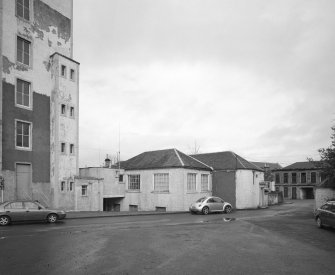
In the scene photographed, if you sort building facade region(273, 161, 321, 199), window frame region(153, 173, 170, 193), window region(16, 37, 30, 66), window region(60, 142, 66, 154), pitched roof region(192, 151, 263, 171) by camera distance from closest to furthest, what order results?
1. window region(16, 37, 30, 66)
2. window region(60, 142, 66, 154)
3. window frame region(153, 173, 170, 193)
4. pitched roof region(192, 151, 263, 171)
5. building facade region(273, 161, 321, 199)

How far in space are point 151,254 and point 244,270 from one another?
3.36 meters

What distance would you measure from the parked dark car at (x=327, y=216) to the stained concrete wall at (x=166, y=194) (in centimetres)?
1635

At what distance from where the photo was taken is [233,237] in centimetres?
1549

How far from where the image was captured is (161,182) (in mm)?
36062

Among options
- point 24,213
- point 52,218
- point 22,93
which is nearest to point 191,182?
point 52,218

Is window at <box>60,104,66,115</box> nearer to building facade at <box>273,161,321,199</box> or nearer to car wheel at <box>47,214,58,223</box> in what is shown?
car wheel at <box>47,214,58,223</box>

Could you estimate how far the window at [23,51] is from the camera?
28906mm

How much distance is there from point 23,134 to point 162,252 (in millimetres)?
21179

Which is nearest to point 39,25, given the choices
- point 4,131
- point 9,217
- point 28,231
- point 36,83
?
point 36,83

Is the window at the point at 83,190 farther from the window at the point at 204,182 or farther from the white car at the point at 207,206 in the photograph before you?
the window at the point at 204,182

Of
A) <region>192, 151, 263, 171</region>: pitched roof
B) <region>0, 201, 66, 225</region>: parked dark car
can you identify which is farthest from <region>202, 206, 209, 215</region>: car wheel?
<region>0, 201, 66, 225</region>: parked dark car

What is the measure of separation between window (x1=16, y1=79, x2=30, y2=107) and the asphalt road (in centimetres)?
1490

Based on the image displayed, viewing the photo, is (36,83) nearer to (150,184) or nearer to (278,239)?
(150,184)

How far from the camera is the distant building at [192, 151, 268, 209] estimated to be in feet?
129
